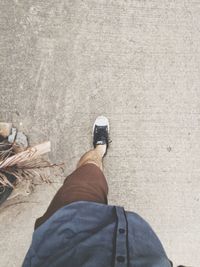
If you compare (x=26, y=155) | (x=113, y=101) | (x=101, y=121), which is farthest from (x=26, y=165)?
(x=113, y=101)

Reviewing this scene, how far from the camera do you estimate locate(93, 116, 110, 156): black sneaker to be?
2.30 metres

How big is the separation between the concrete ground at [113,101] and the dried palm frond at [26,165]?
0.09 metres

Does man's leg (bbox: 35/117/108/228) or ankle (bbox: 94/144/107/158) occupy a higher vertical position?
ankle (bbox: 94/144/107/158)

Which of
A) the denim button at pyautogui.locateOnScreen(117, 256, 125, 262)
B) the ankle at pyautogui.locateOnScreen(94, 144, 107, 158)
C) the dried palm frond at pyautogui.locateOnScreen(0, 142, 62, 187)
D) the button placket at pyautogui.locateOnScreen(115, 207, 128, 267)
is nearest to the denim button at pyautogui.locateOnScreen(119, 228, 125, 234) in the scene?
the button placket at pyautogui.locateOnScreen(115, 207, 128, 267)

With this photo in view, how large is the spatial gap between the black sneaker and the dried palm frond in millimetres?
265

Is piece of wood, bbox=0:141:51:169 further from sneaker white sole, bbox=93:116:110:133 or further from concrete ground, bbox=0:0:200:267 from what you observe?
sneaker white sole, bbox=93:116:110:133

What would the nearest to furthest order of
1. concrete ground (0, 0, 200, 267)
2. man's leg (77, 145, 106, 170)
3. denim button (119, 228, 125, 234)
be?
denim button (119, 228, 125, 234) < man's leg (77, 145, 106, 170) < concrete ground (0, 0, 200, 267)

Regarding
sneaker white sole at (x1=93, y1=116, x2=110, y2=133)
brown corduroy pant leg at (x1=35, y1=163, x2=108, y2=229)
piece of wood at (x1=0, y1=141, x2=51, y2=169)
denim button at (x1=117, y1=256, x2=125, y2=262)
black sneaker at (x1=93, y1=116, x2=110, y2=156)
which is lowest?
denim button at (x1=117, y1=256, x2=125, y2=262)

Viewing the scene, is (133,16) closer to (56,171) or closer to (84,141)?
(84,141)

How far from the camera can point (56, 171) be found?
2367 mm

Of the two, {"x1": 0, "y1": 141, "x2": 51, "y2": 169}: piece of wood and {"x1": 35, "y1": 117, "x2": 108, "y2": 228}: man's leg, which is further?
{"x1": 0, "y1": 141, "x2": 51, "y2": 169}: piece of wood

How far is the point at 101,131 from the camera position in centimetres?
230

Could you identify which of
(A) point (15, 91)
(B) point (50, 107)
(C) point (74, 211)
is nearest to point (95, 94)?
(B) point (50, 107)

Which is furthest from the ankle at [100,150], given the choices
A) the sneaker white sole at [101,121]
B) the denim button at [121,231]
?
the denim button at [121,231]
